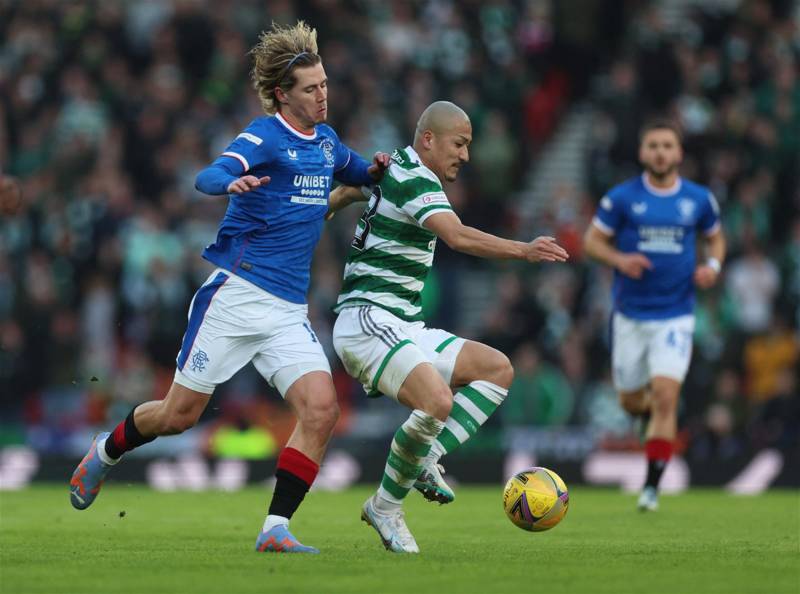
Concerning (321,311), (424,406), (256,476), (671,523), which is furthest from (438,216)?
(321,311)

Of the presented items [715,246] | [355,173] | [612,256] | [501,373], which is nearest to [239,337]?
[355,173]

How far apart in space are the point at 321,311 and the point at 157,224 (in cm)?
231

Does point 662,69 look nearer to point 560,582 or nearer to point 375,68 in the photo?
point 375,68

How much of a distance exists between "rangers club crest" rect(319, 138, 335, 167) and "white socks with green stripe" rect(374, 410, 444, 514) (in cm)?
155

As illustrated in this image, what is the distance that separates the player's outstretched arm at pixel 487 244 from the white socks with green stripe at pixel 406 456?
94 centimetres

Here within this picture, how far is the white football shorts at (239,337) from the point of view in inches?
352

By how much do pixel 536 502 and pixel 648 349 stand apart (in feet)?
13.5

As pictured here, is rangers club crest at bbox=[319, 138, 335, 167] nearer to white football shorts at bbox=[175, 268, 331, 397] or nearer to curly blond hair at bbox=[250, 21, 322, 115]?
curly blond hair at bbox=[250, 21, 322, 115]

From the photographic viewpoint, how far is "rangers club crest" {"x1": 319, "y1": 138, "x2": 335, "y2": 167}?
9.19 m

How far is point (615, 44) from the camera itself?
2336 cm

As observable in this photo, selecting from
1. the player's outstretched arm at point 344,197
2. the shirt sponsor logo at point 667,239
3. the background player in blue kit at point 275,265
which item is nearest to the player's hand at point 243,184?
the background player in blue kit at point 275,265

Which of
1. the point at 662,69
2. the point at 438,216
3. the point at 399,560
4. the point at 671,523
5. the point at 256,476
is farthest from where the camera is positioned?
the point at 662,69

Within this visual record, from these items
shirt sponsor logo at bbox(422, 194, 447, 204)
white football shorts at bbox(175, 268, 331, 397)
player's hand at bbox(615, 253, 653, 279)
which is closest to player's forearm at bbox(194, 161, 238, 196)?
white football shorts at bbox(175, 268, 331, 397)

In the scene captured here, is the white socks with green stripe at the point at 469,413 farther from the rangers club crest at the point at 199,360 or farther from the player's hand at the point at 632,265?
the player's hand at the point at 632,265
